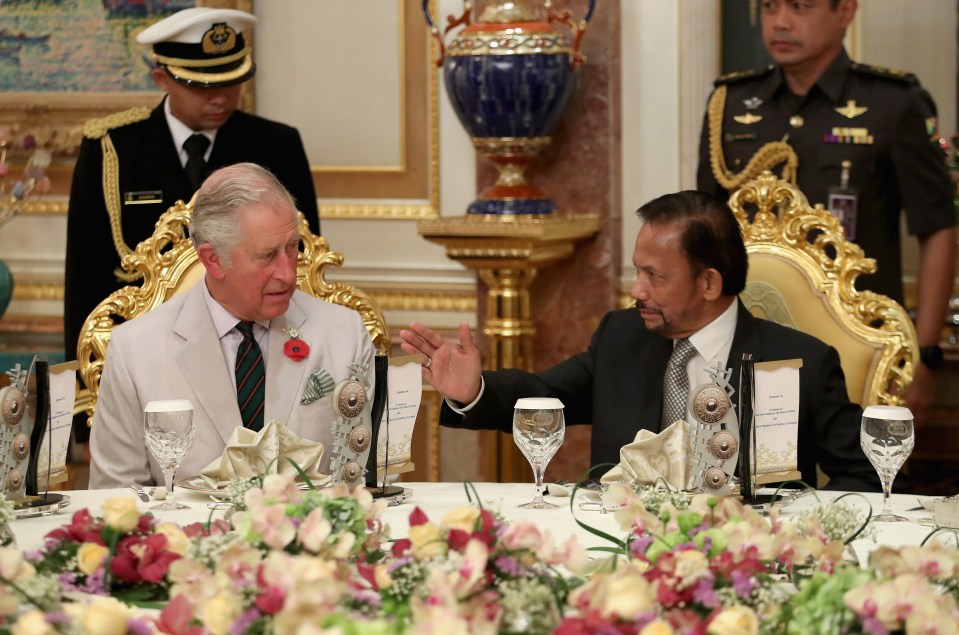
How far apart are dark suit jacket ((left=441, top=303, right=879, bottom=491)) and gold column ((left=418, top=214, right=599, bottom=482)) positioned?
1148 mm

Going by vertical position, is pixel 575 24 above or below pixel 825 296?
above

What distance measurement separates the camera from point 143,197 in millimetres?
3957

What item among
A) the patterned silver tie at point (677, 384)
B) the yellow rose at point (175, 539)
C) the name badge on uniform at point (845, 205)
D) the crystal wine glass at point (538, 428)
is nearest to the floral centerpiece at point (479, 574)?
the yellow rose at point (175, 539)

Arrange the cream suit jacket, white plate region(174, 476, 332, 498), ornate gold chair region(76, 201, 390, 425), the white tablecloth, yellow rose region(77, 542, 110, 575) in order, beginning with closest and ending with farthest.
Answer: yellow rose region(77, 542, 110, 575)
the white tablecloth
white plate region(174, 476, 332, 498)
the cream suit jacket
ornate gold chair region(76, 201, 390, 425)

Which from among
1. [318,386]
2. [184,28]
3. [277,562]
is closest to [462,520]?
[277,562]

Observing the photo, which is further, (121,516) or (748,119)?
(748,119)

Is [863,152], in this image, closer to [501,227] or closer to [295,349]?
[501,227]

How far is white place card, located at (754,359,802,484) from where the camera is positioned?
2.28 m

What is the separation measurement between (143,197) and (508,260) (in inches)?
42.0

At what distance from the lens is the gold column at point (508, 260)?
4234 mm

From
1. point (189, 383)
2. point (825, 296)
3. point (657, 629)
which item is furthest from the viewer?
point (825, 296)

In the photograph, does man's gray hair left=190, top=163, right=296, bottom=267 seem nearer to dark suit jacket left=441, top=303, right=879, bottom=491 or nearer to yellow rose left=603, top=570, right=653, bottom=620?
A: dark suit jacket left=441, top=303, right=879, bottom=491

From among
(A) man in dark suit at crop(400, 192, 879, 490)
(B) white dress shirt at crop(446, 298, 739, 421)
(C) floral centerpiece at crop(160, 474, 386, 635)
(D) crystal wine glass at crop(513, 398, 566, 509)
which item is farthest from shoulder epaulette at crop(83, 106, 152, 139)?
(C) floral centerpiece at crop(160, 474, 386, 635)

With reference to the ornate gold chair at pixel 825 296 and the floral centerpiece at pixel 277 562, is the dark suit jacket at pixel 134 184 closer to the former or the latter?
the ornate gold chair at pixel 825 296
